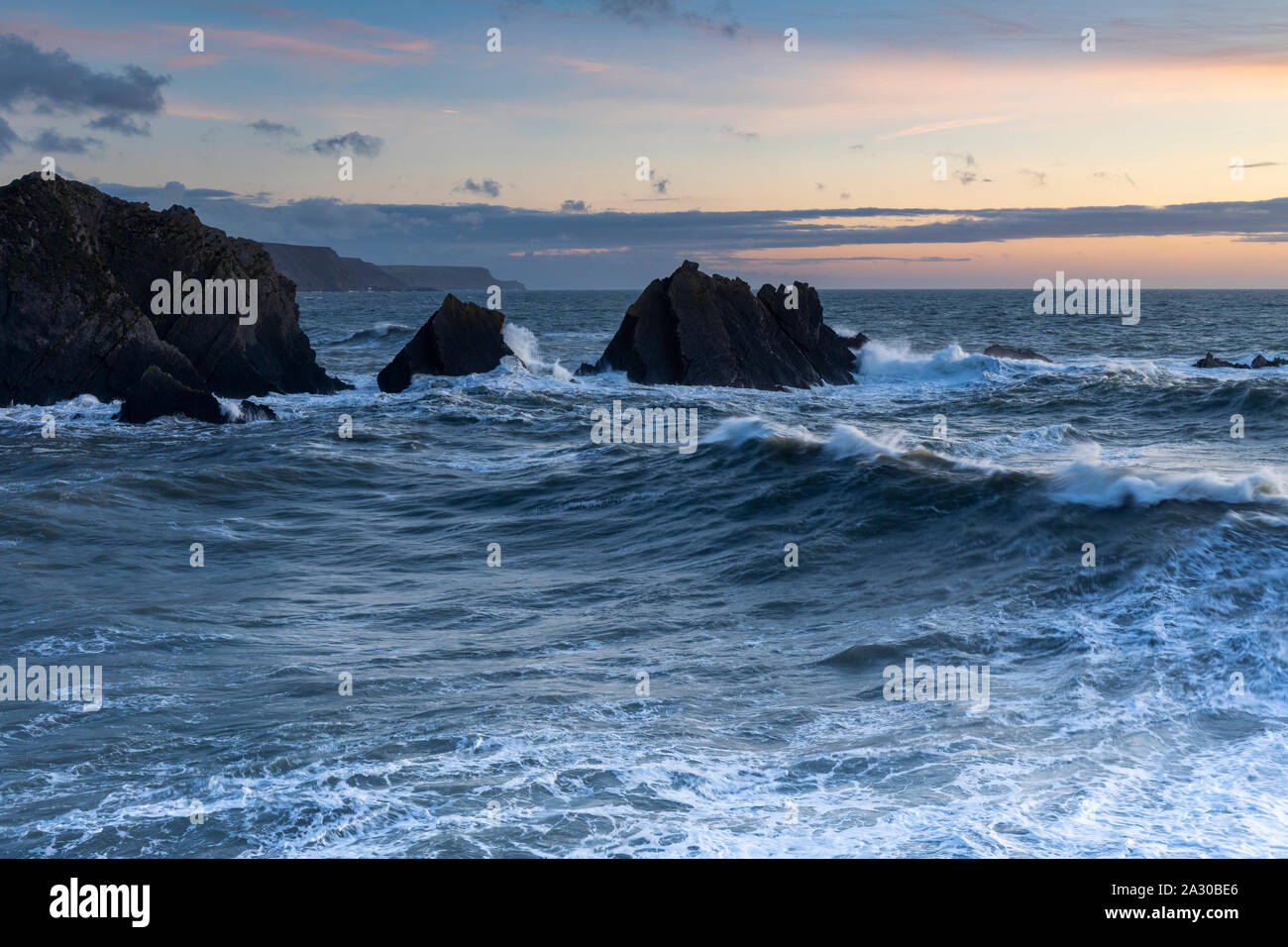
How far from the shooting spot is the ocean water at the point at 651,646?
26.3 ft

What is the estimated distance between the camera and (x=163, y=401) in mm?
32000

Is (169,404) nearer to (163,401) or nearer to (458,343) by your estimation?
(163,401)

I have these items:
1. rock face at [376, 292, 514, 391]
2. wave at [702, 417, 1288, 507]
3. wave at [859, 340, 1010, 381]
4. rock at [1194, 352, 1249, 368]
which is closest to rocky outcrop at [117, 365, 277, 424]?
rock face at [376, 292, 514, 391]

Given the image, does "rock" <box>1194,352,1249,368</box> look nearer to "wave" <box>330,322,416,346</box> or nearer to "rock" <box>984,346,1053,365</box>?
"rock" <box>984,346,1053,365</box>

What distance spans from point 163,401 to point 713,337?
18763 mm

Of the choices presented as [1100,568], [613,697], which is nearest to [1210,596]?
[1100,568]

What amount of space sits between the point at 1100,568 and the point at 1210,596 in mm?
1630

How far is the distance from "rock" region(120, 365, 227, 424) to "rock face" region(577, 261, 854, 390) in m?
15.5
